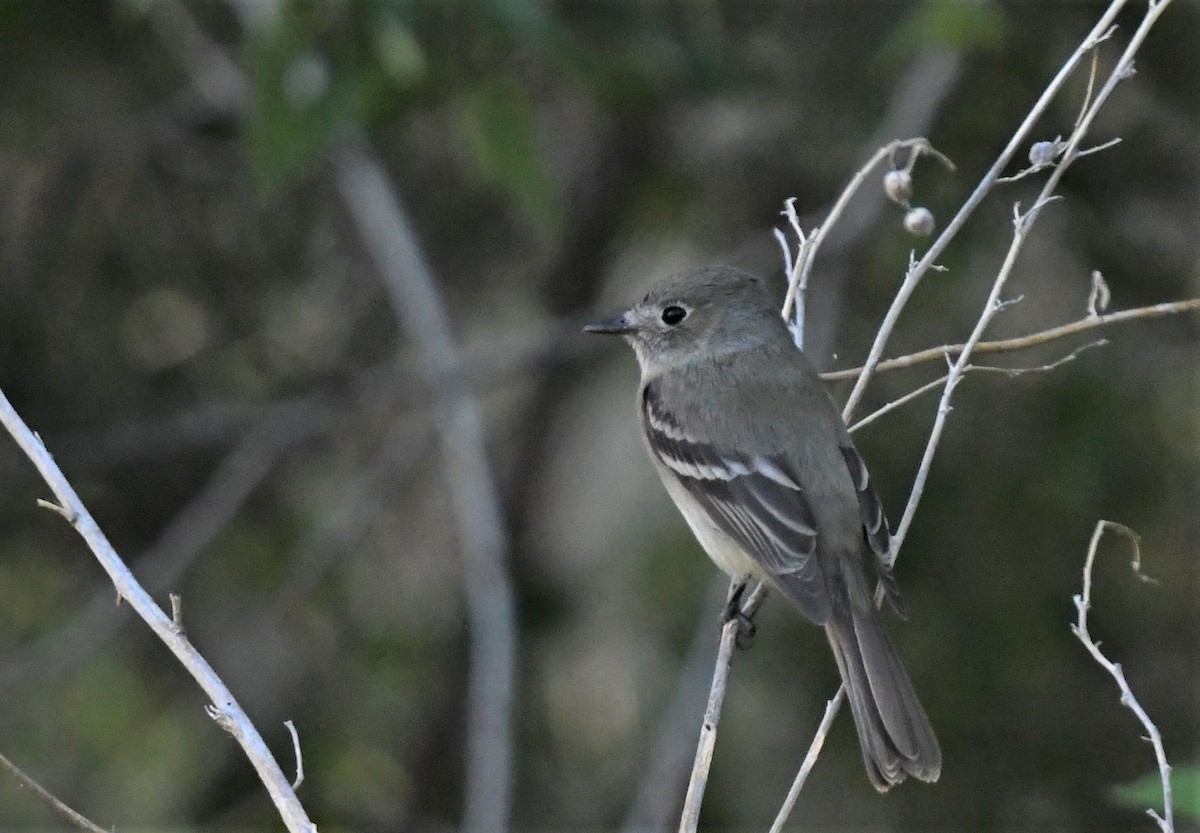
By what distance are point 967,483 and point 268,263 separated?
299cm

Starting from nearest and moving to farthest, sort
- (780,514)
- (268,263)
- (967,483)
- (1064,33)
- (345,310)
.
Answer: (780,514) → (1064,33) → (967,483) → (268,263) → (345,310)

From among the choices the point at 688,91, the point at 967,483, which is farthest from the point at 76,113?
the point at 967,483

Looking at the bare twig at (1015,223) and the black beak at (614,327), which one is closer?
the bare twig at (1015,223)

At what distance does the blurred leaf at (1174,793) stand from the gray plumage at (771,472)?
1.67 feet

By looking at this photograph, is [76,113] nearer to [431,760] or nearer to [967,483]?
[431,760]

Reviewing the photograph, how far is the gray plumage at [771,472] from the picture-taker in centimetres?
386

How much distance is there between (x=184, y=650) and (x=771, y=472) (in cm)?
205

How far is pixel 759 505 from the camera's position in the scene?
4.38 metres

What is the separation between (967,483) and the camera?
6.02m

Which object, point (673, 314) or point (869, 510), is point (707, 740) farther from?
point (673, 314)

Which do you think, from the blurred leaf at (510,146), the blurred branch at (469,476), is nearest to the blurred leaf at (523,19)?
the blurred leaf at (510,146)

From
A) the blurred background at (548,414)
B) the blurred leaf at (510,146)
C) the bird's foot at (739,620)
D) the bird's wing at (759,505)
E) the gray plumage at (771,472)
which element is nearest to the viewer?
the gray plumage at (771,472)

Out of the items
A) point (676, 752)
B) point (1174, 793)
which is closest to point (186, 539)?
point (676, 752)

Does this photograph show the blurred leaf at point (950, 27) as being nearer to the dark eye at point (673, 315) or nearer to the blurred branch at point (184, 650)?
the dark eye at point (673, 315)
